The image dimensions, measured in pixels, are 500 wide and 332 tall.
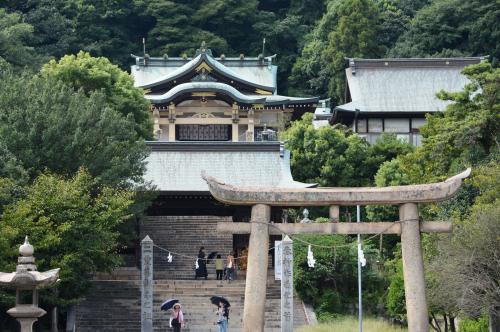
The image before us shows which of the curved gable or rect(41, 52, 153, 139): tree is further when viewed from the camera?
the curved gable

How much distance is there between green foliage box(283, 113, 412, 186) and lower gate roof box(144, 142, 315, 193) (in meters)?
1.17

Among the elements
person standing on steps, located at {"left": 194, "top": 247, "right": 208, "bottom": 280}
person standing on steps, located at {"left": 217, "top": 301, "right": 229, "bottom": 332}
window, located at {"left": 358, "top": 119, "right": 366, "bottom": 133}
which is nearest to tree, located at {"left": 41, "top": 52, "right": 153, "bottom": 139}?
person standing on steps, located at {"left": 194, "top": 247, "right": 208, "bottom": 280}

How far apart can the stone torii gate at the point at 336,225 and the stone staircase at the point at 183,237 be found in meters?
18.4

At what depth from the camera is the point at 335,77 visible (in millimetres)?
73938

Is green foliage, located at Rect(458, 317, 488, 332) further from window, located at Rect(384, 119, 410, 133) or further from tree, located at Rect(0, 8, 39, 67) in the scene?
tree, located at Rect(0, 8, 39, 67)

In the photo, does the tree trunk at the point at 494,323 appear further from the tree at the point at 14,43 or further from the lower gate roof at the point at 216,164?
the tree at the point at 14,43

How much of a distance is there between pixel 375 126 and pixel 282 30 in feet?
69.1

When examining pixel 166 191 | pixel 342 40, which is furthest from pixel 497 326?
pixel 342 40

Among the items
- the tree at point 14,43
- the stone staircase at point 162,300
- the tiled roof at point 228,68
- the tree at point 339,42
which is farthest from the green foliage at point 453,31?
the stone staircase at point 162,300

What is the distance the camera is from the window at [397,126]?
61250 millimetres

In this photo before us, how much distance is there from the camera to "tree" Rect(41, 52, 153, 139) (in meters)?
50.3

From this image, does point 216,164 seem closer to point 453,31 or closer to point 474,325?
point 474,325

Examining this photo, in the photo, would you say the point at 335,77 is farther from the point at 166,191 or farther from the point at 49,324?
the point at 49,324

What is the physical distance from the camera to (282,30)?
81.1 m
